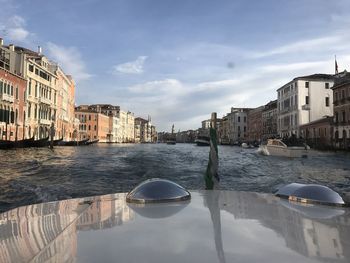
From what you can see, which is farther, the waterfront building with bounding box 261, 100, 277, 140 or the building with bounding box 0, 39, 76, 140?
the waterfront building with bounding box 261, 100, 277, 140

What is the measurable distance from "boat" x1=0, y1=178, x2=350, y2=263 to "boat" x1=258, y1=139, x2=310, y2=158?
680 inches

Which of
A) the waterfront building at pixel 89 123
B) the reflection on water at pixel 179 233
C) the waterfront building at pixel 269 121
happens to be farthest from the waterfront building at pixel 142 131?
the reflection on water at pixel 179 233

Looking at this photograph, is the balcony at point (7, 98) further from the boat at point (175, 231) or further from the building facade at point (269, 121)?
the building facade at point (269, 121)

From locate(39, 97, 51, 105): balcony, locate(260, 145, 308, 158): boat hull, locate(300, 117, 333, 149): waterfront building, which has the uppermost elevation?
locate(39, 97, 51, 105): balcony

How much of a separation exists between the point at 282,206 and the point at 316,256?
1128 mm

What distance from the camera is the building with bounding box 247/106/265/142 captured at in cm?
6400

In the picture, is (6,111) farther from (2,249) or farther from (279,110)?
(279,110)

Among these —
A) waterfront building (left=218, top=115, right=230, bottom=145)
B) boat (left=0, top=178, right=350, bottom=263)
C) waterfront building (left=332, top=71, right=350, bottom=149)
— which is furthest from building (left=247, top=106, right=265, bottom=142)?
boat (left=0, top=178, right=350, bottom=263)

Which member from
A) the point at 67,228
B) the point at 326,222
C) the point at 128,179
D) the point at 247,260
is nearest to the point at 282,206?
the point at 326,222

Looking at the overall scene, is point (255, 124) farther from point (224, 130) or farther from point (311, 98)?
point (311, 98)

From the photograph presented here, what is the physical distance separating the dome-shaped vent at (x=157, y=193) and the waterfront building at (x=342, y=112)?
1134 inches

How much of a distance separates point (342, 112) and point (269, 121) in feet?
83.9

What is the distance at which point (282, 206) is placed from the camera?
240 cm

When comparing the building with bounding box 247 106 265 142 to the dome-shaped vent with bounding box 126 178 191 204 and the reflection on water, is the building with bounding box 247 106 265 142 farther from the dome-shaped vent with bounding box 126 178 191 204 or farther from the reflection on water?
the reflection on water
